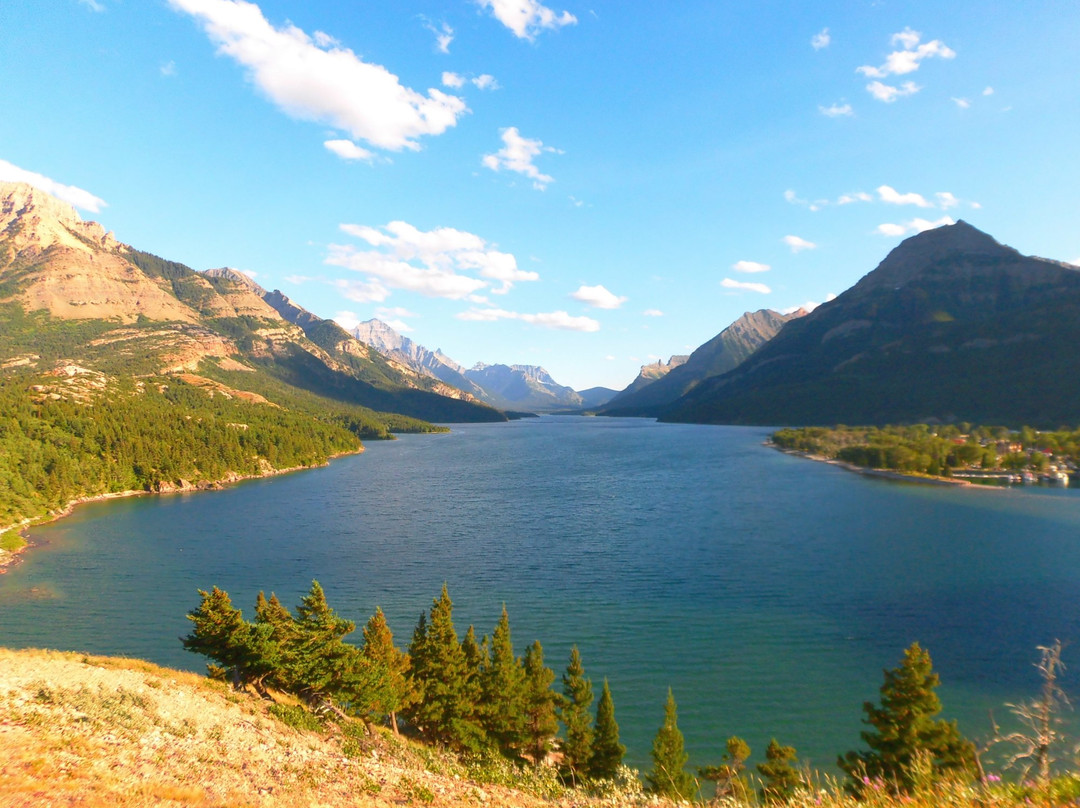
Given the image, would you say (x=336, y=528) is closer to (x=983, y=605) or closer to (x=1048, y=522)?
(x=983, y=605)

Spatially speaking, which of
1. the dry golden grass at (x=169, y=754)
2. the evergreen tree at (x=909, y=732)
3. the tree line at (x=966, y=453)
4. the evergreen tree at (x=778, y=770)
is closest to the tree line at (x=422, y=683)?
the dry golden grass at (x=169, y=754)

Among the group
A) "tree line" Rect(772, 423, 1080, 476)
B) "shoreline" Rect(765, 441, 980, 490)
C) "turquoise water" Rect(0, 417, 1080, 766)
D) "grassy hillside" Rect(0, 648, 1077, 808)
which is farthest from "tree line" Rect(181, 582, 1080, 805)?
"tree line" Rect(772, 423, 1080, 476)

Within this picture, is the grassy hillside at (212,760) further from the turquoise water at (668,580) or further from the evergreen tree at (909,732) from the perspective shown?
the turquoise water at (668,580)

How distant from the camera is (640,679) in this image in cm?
4406

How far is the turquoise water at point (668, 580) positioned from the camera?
142 ft

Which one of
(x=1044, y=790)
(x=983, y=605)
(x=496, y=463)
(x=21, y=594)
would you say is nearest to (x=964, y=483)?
(x=983, y=605)

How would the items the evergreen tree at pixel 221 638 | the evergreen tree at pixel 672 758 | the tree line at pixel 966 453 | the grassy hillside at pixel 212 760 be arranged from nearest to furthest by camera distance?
1. the grassy hillside at pixel 212 760
2. the evergreen tree at pixel 672 758
3. the evergreen tree at pixel 221 638
4. the tree line at pixel 966 453

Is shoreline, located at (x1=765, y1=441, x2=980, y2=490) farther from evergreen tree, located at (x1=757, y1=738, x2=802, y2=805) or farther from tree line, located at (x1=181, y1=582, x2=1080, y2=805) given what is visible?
evergreen tree, located at (x1=757, y1=738, x2=802, y2=805)

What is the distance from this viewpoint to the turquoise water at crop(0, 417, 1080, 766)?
1703 inches

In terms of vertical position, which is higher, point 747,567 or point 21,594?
point 747,567

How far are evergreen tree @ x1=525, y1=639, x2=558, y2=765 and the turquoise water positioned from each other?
588 centimetres

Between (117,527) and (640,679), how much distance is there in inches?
4018

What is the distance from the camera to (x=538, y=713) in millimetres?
35125

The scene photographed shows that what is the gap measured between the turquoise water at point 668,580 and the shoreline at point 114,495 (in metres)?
3.15
